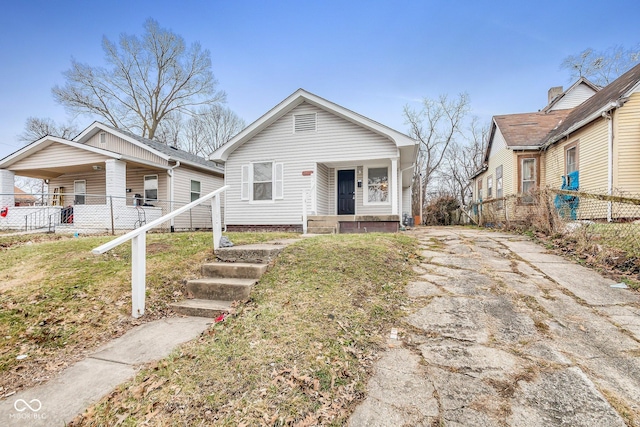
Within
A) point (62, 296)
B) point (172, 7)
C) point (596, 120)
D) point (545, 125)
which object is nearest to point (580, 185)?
point (596, 120)

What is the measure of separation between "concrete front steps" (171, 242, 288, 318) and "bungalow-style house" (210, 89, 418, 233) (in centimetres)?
495

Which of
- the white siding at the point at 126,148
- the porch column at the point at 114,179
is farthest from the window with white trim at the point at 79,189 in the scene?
the porch column at the point at 114,179

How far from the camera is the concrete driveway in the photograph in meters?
1.65

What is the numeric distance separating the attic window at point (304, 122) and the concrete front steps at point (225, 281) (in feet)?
21.9

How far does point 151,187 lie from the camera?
13.1 meters

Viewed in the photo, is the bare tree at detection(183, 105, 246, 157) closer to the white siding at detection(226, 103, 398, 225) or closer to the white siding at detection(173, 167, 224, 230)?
the white siding at detection(173, 167, 224, 230)

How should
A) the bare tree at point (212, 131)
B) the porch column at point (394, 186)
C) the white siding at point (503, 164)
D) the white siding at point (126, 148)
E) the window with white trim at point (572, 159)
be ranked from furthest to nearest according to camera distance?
1. the bare tree at point (212, 131)
2. the white siding at point (126, 148)
3. the white siding at point (503, 164)
4. the window with white trim at point (572, 159)
5. the porch column at point (394, 186)

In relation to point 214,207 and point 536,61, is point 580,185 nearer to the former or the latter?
point 536,61

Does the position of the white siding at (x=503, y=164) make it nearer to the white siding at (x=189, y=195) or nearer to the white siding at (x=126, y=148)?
the white siding at (x=189, y=195)

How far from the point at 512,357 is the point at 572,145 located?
37.8ft

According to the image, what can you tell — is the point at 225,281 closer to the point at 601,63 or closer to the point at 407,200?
the point at 407,200

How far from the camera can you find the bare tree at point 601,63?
17.6 m

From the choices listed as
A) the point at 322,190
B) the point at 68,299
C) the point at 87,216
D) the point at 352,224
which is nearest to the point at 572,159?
the point at 352,224

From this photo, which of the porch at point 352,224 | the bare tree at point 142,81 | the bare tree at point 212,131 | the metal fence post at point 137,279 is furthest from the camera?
the bare tree at point 212,131
